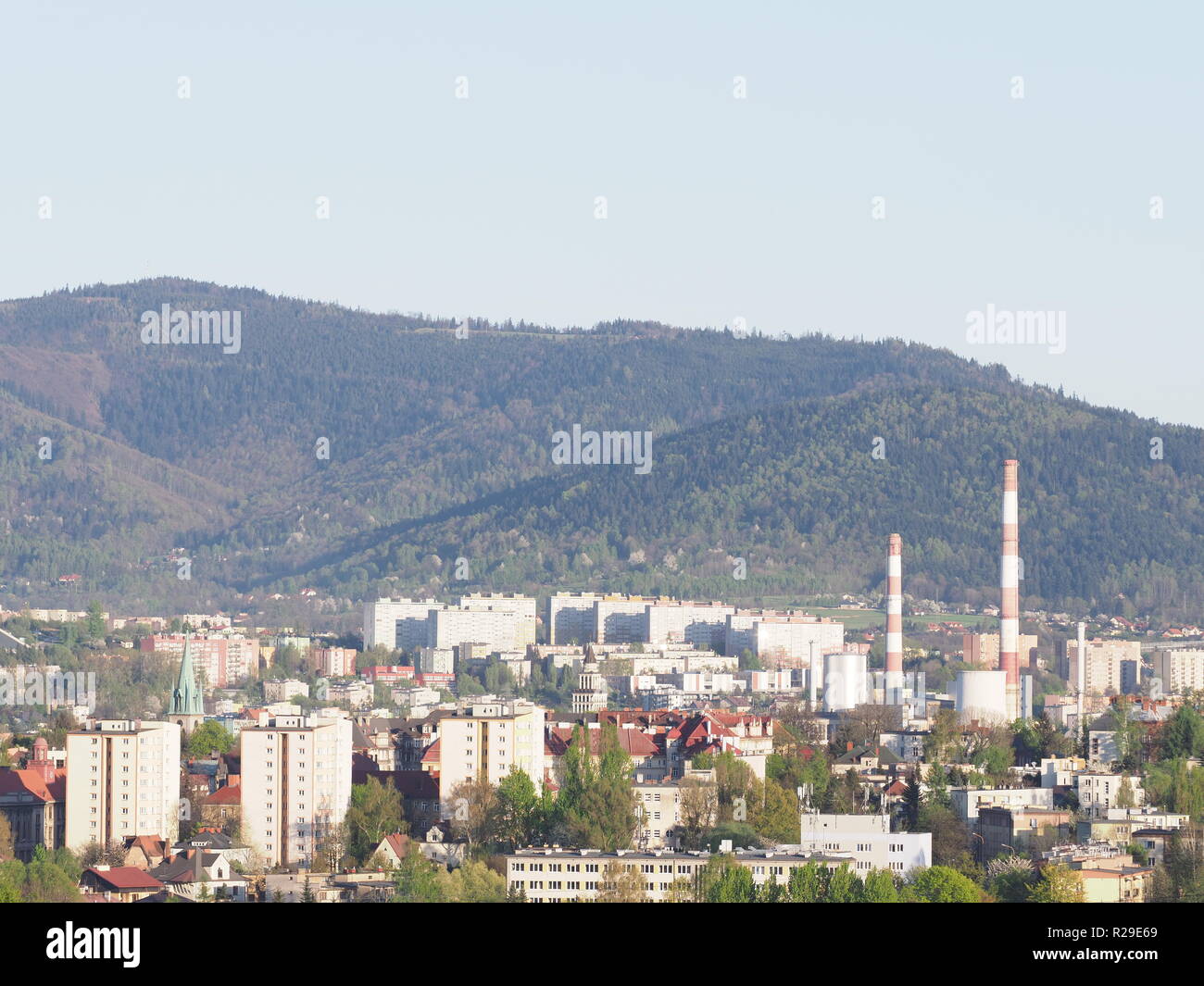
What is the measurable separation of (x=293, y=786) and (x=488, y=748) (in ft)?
15.7

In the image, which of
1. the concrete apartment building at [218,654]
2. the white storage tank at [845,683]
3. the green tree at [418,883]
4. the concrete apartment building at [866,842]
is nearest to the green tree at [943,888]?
the concrete apartment building at [866,842]

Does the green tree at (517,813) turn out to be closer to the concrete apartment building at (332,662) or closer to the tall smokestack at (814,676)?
the tall smokestack at (814,676)

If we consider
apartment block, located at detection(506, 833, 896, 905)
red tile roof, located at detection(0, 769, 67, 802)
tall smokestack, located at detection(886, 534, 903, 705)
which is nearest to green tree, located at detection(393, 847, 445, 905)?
apartment block, located at detection(506, 833, 896, 905)

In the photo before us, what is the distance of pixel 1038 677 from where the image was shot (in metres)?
118

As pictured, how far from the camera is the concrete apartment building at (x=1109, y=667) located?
12162 cm

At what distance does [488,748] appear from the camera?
58.5 m

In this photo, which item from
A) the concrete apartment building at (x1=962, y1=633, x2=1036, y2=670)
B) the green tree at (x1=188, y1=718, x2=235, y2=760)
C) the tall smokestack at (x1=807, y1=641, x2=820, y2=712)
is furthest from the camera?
the concrete apartment building at (x1=962, y1=633, x2=1036, y2=670)

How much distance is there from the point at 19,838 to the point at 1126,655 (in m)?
79.8

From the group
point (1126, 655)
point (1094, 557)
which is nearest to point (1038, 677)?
point (1126, 655)

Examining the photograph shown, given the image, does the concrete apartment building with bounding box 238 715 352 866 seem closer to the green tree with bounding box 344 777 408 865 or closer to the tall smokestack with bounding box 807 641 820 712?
the green tree with bounding box 344 777 408 865

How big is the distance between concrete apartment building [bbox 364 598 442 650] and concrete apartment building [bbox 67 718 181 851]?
92.6 metres

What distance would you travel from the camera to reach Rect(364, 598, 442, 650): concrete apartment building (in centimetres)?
14962

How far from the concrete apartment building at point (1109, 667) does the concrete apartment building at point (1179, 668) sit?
3.39 feet

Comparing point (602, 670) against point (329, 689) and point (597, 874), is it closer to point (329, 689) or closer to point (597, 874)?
point (329, 689)
